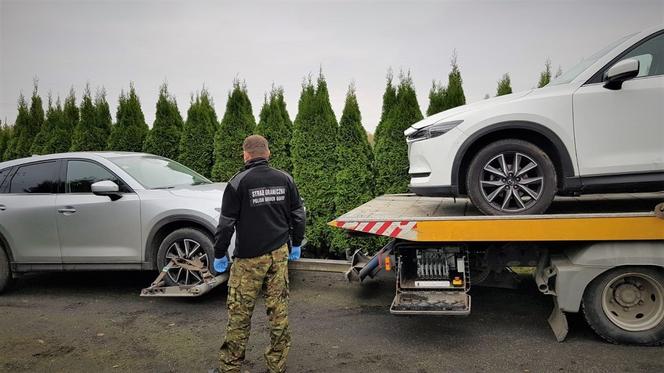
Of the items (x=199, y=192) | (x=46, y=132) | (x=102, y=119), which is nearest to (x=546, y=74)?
(x=199, y=192)

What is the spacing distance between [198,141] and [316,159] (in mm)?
Result: 2528

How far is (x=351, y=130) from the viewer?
7645mm

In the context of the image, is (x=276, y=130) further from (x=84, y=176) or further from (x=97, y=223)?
(x=97, y=223)

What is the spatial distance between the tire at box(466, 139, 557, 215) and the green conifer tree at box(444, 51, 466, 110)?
10.6 feet

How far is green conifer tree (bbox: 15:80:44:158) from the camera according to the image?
432 inches

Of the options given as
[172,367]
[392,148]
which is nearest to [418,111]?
[392,148]

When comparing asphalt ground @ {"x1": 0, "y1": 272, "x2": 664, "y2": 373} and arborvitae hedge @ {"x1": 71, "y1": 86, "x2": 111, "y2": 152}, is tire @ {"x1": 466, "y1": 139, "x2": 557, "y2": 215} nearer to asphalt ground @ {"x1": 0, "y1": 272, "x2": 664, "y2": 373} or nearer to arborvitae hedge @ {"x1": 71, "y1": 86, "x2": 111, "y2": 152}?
asphalt ground @ {"x1": 0, "y1": 272, "x2": 664, "y2": 373}

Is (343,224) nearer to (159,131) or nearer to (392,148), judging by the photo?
(392,148)

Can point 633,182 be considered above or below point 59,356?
above

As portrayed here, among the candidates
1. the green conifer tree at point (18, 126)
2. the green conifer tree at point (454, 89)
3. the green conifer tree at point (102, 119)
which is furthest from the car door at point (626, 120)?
the green conifer tree at point (18, 126)

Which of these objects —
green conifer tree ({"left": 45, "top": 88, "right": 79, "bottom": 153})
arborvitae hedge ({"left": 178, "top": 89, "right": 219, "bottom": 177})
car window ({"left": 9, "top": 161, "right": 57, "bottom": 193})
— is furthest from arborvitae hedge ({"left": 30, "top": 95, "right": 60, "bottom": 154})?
car window ({"left": 9, "top": 161, "right": 57, "bottom": 193})

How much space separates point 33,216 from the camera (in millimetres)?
5641

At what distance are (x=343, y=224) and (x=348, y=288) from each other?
188cm

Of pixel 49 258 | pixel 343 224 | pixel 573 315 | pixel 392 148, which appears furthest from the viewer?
pixel 392 148
